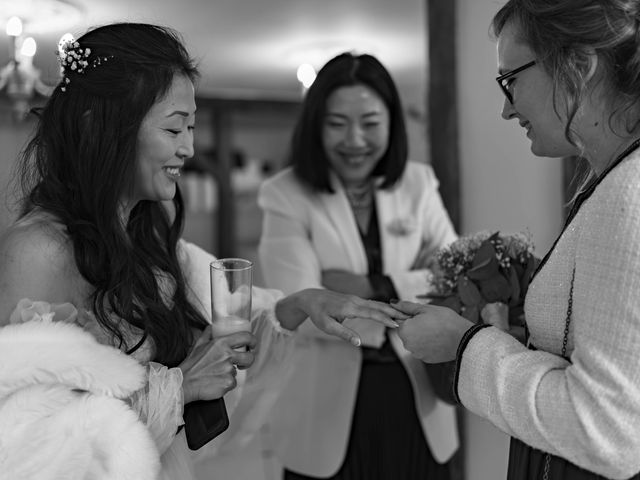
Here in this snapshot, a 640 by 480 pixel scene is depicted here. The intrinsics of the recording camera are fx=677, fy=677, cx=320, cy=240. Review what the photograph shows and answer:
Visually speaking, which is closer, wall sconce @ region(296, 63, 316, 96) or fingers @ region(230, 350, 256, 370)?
fingers @ region(230, 350, 256, 370)

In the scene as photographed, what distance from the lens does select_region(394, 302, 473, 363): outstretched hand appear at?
3.72 feet

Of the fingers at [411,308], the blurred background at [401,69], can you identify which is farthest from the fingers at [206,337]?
the blurred background at [401,69]

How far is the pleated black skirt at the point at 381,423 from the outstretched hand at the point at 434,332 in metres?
0.78

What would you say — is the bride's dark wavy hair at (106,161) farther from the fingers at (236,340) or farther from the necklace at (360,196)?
the necklace at (360,196)

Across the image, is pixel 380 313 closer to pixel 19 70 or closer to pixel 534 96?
pixel 534 96

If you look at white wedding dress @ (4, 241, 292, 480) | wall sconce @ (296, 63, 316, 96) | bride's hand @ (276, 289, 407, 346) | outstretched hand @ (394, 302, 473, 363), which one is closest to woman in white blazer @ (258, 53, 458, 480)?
white wedding dress @ (4, 241, 292, 480)

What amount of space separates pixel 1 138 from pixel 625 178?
1.93 metres

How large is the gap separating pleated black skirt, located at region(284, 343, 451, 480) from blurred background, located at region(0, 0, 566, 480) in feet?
1.54

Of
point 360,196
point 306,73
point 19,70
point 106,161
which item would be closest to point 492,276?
point 360,196

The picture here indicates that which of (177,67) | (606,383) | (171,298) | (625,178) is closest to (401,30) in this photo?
(177,67)

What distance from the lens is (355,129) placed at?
196cm

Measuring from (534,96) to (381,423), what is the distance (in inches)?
46.7

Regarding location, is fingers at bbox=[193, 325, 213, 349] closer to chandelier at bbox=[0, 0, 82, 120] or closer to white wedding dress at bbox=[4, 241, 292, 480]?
white wedding dress at bbox=[4, 241, 292, 480]

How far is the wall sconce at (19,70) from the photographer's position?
7.04ft
